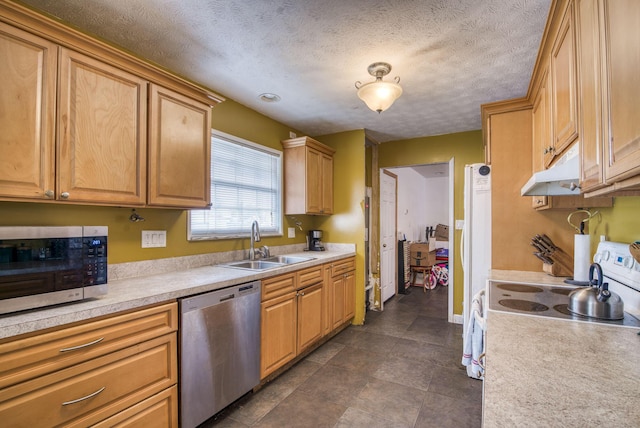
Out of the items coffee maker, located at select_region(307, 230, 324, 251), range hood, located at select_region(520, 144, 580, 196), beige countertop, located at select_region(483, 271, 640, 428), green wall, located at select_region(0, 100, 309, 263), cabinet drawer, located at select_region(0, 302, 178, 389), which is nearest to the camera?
beige countertop, located at select_region(483, 271, 640, 428)

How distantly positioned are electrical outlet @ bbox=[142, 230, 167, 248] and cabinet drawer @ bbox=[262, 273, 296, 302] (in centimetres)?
80

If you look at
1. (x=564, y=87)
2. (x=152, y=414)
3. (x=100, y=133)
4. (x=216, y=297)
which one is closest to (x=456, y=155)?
(x=564, y=87)

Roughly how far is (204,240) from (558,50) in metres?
2.61

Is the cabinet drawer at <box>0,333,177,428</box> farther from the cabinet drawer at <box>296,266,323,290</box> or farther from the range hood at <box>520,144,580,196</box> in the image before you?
the range hood at <box>520,144,580,196</box>

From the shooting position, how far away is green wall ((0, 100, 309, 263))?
5.29ft

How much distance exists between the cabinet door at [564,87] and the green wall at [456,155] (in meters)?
2.33

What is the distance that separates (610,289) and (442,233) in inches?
218

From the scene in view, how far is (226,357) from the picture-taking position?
1939mm

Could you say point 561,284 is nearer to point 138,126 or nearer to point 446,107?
point 446,107

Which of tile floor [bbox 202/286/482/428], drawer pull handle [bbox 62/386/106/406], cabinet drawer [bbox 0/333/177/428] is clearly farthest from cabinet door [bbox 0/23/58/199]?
tile floor [bbox 202/286/482/428]

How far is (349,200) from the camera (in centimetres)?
384

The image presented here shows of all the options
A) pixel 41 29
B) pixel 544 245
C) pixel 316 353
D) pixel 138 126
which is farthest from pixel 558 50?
pixel 316 353

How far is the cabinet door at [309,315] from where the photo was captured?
8.90 feet

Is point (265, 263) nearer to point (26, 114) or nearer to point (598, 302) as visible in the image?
point (26, 114)
